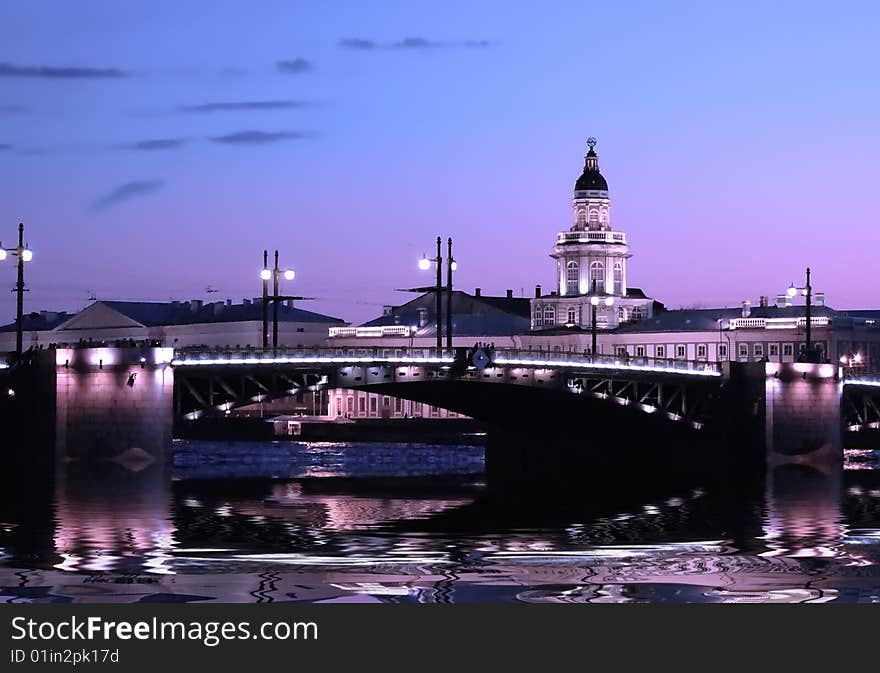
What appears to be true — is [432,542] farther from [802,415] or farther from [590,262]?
[590,262]

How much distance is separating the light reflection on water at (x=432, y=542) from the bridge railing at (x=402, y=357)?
6624mm

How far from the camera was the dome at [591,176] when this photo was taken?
177 meters

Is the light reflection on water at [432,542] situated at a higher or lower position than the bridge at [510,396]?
lower

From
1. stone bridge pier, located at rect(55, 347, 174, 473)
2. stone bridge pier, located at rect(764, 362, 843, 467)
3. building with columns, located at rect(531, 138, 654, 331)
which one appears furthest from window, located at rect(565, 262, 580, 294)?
stone bridge pier, located at rect(55, 347, 174, 473)

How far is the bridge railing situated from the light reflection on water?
21.7 ft

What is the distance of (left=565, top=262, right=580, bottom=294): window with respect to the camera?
179250 mm

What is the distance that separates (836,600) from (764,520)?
25.3 metres

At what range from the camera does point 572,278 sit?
589 feet

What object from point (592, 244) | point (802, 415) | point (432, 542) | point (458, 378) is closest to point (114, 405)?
point (458, 378)

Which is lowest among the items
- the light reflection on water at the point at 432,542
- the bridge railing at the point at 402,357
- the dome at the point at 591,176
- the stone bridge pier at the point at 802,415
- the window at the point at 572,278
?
the light reflection on water at the point at 432,542

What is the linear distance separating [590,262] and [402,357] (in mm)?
80769

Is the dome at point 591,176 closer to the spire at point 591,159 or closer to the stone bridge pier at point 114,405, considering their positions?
the spire at point 591,159

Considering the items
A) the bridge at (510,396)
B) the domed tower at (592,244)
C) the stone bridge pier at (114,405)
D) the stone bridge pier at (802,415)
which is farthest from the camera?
the domed tower at (592,244)

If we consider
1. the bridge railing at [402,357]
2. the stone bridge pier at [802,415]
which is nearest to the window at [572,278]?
the bridge railing at [402,357]
